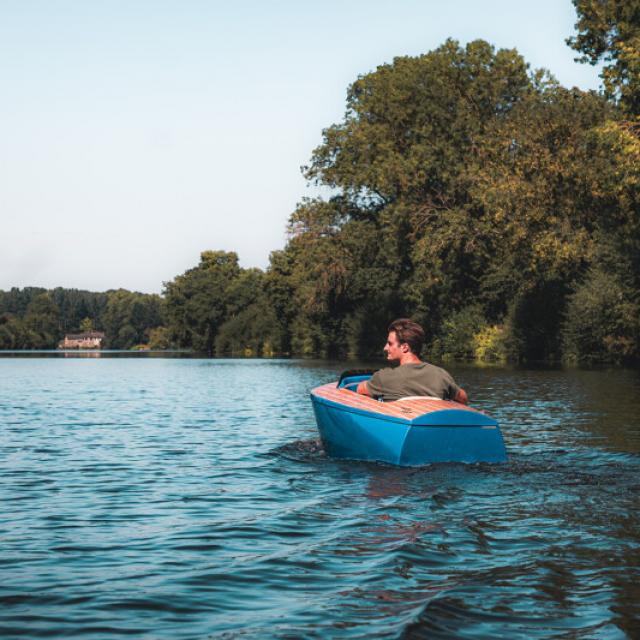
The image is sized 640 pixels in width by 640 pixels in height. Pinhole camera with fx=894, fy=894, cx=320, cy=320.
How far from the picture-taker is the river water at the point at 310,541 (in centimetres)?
443

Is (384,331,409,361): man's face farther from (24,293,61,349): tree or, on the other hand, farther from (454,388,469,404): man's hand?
(24,293,61,349): tree

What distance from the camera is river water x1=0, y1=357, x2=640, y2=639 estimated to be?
4.43 meters

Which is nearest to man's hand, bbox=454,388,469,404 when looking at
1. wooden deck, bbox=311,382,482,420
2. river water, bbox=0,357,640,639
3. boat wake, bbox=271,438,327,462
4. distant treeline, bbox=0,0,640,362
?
wooden deck, bbox=311,382,482,420

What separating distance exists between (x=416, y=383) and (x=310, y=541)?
3804 mm

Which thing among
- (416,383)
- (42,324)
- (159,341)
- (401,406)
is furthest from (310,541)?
(42,324)

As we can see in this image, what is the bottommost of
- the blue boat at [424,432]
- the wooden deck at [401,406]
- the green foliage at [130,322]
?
the blue boat at [424,432]

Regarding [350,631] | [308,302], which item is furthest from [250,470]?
[308,302]

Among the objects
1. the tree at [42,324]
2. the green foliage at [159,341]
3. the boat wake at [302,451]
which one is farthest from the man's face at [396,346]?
the tree at [42,324]

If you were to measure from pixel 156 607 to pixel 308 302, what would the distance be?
45.3m

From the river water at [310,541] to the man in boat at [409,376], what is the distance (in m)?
0.90

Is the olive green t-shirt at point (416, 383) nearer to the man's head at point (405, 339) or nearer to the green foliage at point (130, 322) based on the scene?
the man's head at point (405, 339)

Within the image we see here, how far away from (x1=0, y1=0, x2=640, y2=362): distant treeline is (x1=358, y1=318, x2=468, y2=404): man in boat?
50.8ft

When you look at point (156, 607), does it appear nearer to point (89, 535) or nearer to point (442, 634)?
point (442, 634)

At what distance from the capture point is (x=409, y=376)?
9.76 m
